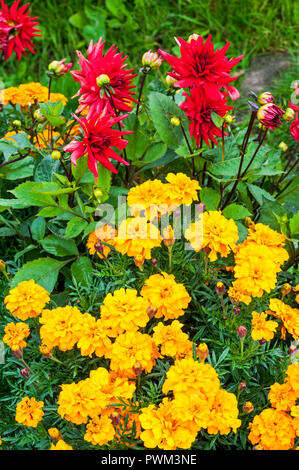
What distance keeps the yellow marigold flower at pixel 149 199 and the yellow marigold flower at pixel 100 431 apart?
1.78ft

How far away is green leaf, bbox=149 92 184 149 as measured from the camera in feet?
5.47

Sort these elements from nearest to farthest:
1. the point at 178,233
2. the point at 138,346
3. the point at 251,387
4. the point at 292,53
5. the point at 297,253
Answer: the point at 138,346 → the point at 251,387 → the point at 178,233 → the point at 297,253 → the point at 292,53

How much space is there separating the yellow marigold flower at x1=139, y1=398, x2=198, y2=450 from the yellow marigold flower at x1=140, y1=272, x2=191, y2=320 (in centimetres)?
25

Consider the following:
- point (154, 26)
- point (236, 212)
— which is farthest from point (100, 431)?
point (154, 26)

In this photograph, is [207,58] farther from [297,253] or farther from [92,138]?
[297,253]

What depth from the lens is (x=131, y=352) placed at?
1199mm

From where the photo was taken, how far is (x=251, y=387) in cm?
135

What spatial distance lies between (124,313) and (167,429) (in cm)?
27

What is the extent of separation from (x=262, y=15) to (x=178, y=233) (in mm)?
2173

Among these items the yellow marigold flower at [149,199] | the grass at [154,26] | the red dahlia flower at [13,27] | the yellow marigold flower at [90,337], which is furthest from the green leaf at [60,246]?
the grass at [154,26]

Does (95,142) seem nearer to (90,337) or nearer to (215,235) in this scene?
(215,235)

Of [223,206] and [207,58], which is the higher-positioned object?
[207,58]

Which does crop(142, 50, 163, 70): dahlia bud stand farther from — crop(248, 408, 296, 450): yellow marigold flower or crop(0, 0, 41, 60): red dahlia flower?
crop(248, 408, 296, 450): yellow marigold flower

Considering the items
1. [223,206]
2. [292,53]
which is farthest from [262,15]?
[223,206]
